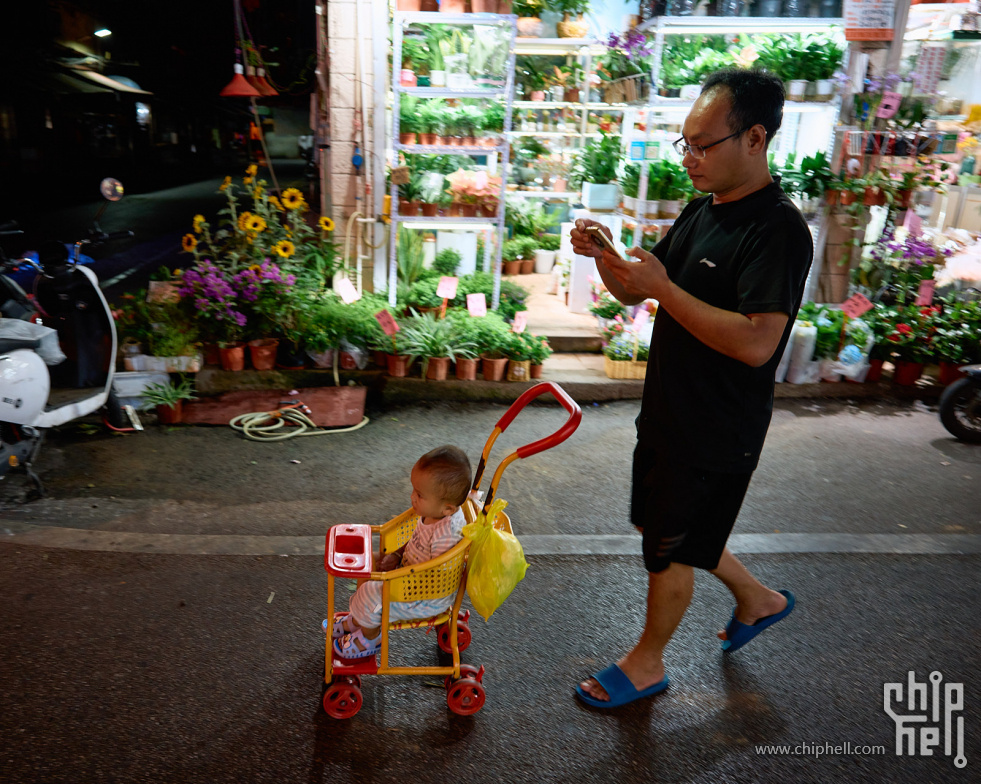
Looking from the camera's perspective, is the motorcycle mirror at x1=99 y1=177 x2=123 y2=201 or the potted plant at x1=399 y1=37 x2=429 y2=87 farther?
the potted plant at x1=399 y1=37 x2=429 y2=87

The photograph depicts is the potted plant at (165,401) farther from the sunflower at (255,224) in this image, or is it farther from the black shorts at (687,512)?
the black shorts at (687,512)

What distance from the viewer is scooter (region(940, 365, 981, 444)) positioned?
19.0 ft

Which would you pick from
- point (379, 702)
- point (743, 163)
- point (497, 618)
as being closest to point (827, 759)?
point (497, 618)

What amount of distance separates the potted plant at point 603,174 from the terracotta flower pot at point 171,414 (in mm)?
4918

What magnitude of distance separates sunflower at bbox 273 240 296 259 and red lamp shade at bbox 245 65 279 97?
371 cm

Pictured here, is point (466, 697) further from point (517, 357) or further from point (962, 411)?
point (962, 411)

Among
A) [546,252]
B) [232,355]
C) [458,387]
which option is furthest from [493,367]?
[546,252]

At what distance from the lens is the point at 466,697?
2.70m

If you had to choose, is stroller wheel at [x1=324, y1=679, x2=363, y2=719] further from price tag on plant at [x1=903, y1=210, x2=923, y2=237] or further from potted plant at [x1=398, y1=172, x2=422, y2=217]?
price tag on plant at [x1=903, y1=210, x2=923, y2=237]

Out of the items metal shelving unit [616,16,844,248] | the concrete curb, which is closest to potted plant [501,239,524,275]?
metal shelving unit [616,16,844,248]

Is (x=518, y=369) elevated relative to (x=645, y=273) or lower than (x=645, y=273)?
lower

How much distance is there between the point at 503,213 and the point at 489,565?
5.22 meters

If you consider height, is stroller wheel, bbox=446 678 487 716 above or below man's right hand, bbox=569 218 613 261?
below

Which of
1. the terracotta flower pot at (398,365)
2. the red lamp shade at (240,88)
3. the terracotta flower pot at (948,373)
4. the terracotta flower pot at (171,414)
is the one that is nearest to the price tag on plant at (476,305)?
the terracotta flower pot at (398,365)
